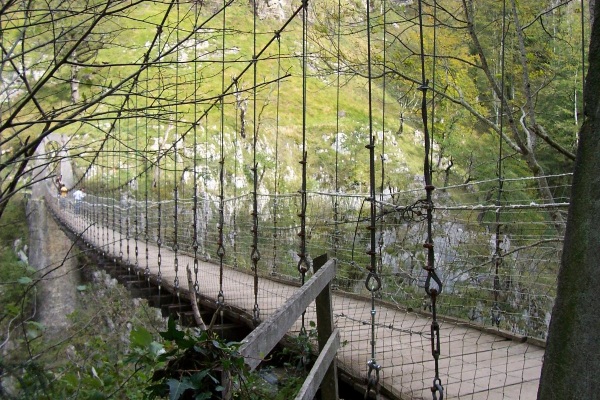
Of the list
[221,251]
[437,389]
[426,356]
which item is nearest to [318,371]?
[437,389]

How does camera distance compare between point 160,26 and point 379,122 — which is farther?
point 379,122

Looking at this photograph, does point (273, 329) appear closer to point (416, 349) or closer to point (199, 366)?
point (199, 366)

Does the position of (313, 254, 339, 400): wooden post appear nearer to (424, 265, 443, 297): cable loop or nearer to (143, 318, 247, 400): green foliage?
(424, 265, 443, 297): cable loop

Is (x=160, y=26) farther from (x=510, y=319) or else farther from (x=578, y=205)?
(x=510, y=319)

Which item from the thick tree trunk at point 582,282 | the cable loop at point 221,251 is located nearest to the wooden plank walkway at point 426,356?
the cable loop at point 221,251

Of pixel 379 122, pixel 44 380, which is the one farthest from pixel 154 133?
pixel 44 380

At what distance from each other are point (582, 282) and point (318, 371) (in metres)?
0.63

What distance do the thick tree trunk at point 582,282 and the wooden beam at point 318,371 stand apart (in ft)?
1.52

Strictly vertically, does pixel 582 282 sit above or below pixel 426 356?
above

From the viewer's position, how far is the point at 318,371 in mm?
1395

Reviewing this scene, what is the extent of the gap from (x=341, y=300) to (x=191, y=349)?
9.74ft

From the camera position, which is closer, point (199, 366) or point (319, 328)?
point (199, 366)

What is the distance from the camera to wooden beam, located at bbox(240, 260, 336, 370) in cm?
86

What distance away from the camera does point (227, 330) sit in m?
3.41
